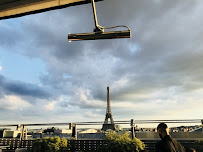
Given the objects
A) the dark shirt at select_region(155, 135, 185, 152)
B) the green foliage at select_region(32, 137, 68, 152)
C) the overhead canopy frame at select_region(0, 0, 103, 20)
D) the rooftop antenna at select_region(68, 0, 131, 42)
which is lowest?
the green foliage at select_region(32, 137, 68, 152)

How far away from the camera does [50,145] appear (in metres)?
5.26

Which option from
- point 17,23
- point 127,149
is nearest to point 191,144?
point 127,149

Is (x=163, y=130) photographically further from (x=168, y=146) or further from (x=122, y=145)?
(x=122, y=145)

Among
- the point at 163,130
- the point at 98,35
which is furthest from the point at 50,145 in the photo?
the point at 163,130

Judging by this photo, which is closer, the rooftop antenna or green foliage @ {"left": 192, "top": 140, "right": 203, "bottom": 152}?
the rooftop antenna

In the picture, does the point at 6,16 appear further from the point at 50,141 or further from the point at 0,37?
the point at 50,141

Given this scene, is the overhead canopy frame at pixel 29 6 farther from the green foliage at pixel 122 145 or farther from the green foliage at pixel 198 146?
the green foliage at pixel 198 146

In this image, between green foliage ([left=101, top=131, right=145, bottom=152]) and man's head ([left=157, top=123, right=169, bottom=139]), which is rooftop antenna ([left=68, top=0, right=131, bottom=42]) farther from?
green foliage ([left=101, top=131, right=145, bottom=152])

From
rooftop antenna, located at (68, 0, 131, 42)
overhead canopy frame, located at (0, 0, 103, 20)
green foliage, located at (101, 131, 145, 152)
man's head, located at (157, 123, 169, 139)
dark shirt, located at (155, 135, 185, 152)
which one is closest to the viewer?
dark shirt, located at (155, 135, 185, 152)

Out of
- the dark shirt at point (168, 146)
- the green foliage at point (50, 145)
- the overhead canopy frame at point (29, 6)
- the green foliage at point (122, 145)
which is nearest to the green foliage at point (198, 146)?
the green foliage at point (122, 145)

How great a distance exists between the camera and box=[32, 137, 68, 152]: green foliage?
5255mm

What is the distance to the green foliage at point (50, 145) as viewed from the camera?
5255 mm

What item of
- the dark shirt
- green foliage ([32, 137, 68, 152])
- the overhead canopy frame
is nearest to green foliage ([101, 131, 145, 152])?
green foliage ([32, 137, 68, 152])

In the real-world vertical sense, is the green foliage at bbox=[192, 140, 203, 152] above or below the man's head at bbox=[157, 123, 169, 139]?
below
